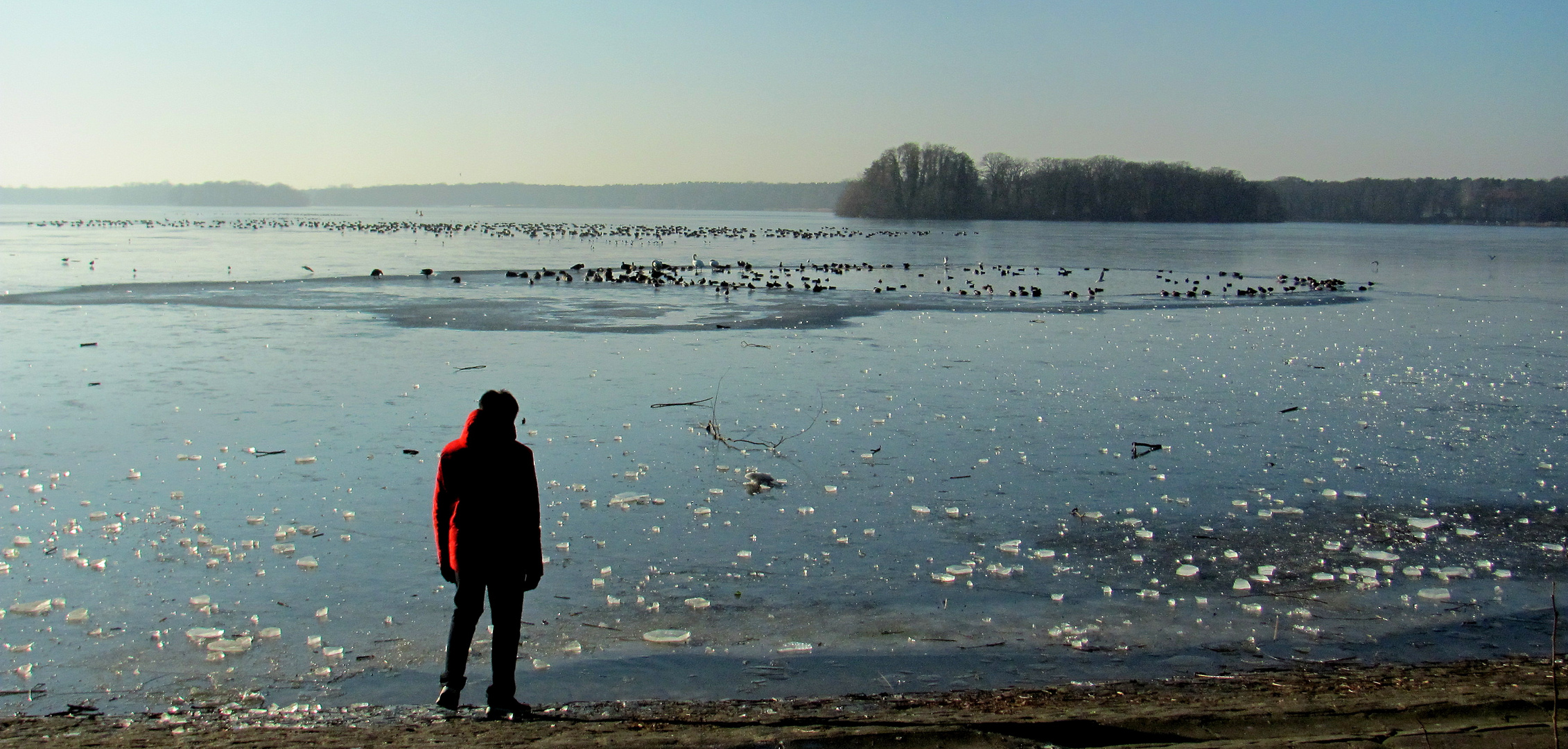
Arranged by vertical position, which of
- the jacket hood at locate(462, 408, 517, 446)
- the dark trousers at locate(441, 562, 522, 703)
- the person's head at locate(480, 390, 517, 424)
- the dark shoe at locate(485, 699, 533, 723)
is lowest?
the dark shoe at locate(485, 699, 533, 723)

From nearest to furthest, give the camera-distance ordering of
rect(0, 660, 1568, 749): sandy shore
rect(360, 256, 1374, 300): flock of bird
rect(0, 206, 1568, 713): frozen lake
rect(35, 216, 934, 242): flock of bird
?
rect(0, 660, 1568, 749): sandy shore, rect(0, 206, 1568, 713): frozen lake, rect(360, 256, 1374, 300): flock of bird, rect(35, 216, 934, 242): flock of bird

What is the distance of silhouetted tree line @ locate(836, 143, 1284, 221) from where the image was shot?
153000 mm

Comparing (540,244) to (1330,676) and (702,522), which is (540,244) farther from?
(1330,676)

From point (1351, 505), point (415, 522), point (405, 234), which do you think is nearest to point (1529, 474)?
point (1351, 505)

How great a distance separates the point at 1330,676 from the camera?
18.0 feet

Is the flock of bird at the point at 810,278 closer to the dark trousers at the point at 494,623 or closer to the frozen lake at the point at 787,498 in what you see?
the frozen lake at the point at 787,498

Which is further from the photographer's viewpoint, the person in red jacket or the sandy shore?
the person in red jacket

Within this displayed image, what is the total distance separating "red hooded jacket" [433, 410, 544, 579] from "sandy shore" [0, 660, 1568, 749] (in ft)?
2.31

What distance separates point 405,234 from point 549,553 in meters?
67.1

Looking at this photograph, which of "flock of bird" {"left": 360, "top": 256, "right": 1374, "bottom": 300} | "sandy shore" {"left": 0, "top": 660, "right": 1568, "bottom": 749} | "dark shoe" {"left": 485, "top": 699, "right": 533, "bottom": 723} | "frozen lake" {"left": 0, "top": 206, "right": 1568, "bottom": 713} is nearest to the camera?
"sandy shore" {"left": 0, "top": 660, "right": 1568, "bottom": 749}

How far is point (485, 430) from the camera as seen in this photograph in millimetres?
4922

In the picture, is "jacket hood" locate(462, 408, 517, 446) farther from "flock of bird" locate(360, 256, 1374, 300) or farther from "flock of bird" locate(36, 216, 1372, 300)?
"flock of bird" locate(360, 256, 1374, 300)

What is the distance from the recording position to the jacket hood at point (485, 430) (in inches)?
194

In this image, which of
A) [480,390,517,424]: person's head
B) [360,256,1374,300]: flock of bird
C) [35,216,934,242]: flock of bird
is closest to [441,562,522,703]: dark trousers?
[480,390,517,424]: person's head
